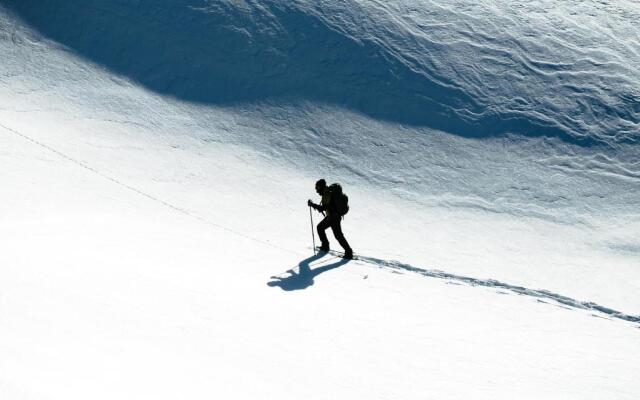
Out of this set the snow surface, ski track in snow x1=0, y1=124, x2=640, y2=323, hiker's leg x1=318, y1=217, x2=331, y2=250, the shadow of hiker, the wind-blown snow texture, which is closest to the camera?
the snow surface

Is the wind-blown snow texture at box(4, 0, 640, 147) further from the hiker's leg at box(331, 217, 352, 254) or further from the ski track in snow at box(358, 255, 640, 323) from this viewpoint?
the hiker's leg at box(331, 217, 352, 254)

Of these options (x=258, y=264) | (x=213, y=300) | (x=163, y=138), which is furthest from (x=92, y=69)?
(x=213, y=300)

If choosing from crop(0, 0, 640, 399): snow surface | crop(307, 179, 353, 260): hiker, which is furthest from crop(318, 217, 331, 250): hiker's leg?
crop(0, 0, 640, 399): snow surface

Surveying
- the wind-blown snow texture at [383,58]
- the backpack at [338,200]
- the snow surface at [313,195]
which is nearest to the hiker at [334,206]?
the backpack at [338,200]

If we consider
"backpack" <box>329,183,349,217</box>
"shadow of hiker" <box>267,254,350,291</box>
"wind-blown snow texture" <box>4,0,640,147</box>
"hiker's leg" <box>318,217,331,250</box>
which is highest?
"wind-blown snow texture" <box>4,0,640,147</box>

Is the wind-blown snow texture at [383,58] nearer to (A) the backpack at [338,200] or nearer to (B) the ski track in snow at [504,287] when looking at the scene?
(B) the ski track in snow at [504,287]

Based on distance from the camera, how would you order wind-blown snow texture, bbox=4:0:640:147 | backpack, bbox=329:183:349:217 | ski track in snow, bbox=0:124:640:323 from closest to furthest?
ski track in snow, bbox=0:124:640:323 < backpack, bbox=329:183:349:217 < wind-blown snow texture, bbox=4:0:640:147

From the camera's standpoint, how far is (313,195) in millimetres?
15594

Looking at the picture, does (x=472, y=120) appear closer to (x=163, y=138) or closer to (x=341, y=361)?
(x=163, y=138)

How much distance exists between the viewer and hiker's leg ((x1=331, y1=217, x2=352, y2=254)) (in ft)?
40.9

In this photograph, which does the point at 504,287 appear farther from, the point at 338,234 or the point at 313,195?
the point at 313,195

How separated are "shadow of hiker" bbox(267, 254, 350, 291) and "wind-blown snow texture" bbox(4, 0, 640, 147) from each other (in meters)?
6.91

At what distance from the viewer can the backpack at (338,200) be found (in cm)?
1220

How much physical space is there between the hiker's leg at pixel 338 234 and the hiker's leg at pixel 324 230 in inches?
3.8
